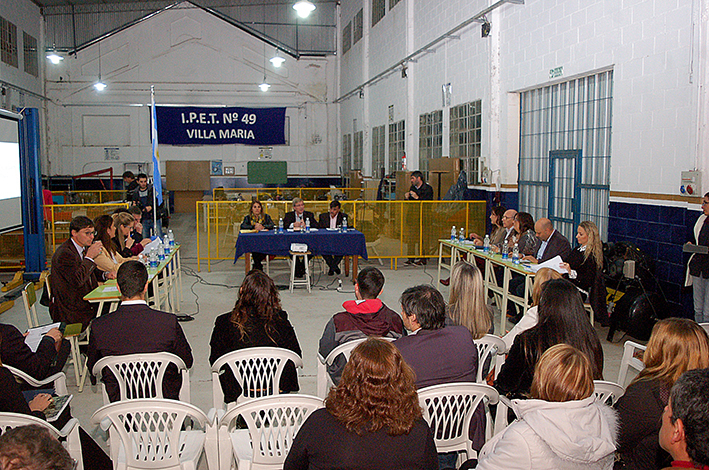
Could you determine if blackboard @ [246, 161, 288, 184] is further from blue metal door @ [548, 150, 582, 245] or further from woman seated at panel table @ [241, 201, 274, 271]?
blue metal door @ [548, 150, 582, 245]

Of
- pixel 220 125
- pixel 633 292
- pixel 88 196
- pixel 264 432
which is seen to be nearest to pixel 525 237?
pixel 633 292

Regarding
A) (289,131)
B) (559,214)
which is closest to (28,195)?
(559,214)

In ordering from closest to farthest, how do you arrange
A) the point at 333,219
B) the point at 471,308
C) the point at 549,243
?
the point at 471,308 < the point at 549,243 < the point at 333,219

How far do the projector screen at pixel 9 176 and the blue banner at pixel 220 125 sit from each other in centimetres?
1125

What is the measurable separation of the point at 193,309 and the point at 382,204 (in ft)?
13.7

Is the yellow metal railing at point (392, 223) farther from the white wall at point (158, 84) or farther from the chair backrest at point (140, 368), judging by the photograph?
the white wall at point (158, 84)

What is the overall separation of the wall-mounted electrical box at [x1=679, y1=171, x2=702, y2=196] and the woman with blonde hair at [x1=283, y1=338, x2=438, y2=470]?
466 centimetres

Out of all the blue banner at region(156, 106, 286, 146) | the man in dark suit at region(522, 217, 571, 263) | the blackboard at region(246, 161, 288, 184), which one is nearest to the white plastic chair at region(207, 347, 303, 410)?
the man in dark suit at region(522, 217, 571, 263)

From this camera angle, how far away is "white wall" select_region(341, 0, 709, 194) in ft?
18.3

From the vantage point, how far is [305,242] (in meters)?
8.58

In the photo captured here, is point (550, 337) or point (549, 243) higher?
point (549, 243)

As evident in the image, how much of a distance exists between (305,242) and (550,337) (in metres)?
5.91

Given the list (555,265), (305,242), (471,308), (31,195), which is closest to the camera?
(471,308)

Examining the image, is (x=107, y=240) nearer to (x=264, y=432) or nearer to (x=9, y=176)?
(x=9, y=176)
